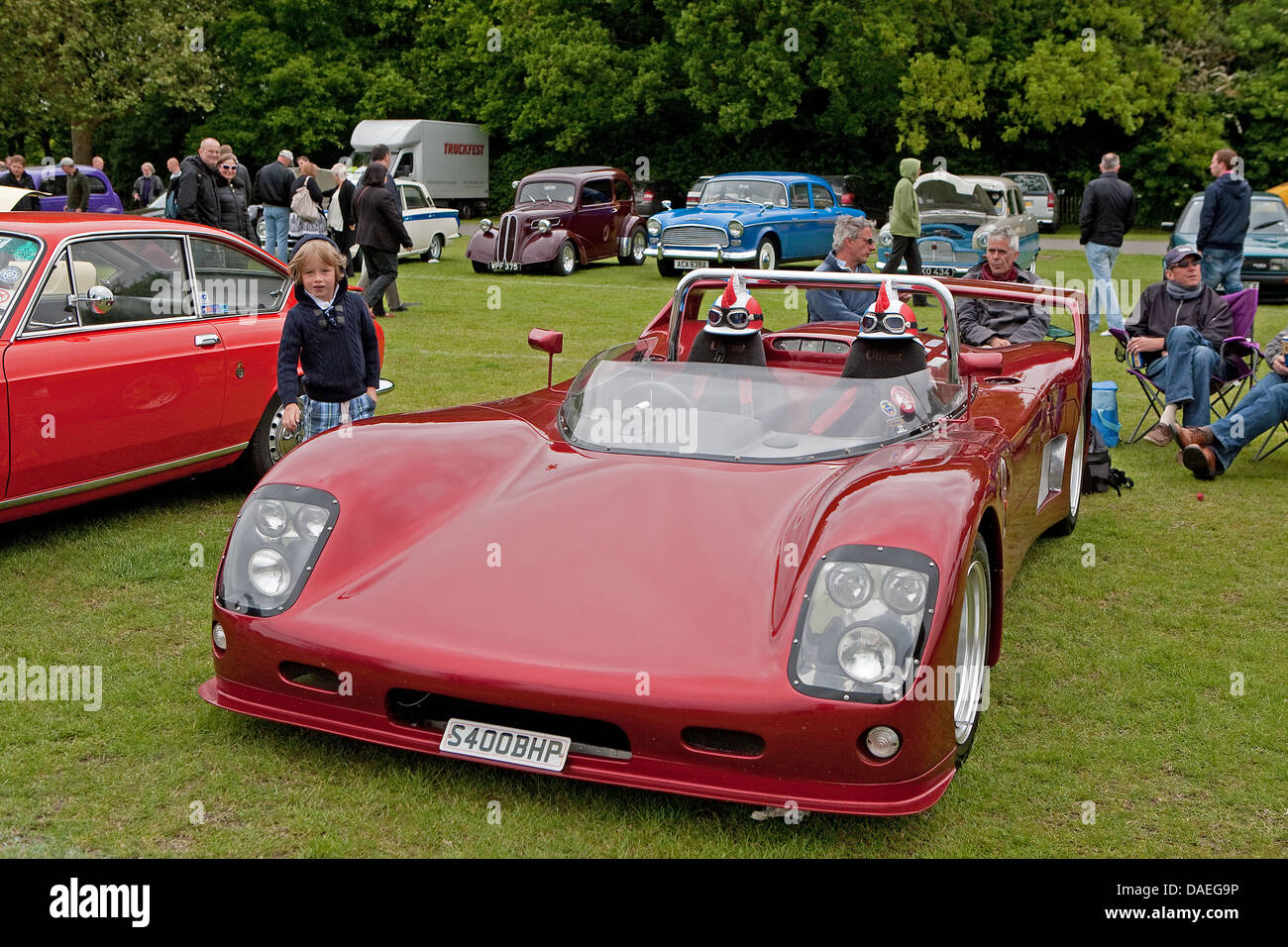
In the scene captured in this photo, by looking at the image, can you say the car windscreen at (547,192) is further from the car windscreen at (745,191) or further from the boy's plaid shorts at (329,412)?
the boy's plaid shorts at (329,412)

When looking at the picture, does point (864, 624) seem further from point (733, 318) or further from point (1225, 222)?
point (1225, 222)

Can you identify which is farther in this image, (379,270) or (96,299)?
(379,270)

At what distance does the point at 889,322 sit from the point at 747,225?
49.0 feet

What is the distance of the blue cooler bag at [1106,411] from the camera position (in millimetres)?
8195

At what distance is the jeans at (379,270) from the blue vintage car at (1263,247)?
10892mm

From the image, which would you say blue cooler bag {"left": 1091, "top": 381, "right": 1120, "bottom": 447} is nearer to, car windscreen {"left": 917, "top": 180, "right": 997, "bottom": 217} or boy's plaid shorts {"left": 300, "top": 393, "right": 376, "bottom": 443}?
Answer: boy's plaid shorts {"left": 300, "top": 393, "right": 376, "bottom": 443}

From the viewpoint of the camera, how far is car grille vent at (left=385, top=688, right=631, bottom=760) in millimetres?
3264

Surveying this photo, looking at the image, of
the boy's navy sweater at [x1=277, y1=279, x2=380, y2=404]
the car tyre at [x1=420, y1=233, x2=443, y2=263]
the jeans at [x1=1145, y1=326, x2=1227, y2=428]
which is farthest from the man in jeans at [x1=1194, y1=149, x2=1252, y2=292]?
the car tyre at [x1=420, y1=233, x2=443, y2=263]

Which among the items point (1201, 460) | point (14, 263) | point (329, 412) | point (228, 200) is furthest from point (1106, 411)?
point (228, 200)

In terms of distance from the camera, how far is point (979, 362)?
4.64 m

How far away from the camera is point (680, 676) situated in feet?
10.2
